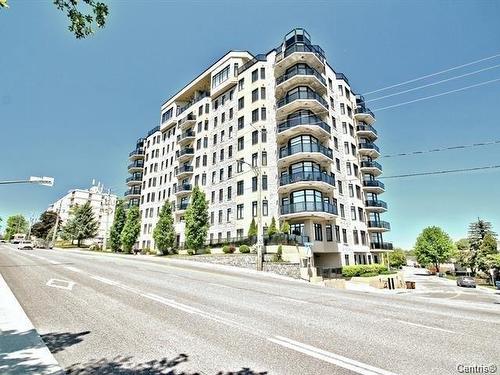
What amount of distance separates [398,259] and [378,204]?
3786 centimetres

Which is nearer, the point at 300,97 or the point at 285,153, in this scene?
the point at 285,153

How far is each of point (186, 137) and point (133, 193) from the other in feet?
76.9

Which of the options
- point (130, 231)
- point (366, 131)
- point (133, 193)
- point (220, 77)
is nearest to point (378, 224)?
point (366, 131)

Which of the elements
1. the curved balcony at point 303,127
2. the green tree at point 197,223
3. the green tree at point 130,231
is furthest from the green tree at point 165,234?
the curved balcony at point 303,127

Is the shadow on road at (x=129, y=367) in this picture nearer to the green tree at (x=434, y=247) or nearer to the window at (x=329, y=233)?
the window at (x=329, y=233)

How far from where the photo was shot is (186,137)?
4959 cm

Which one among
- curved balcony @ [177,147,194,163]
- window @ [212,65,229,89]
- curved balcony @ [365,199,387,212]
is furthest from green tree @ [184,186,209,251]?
curved balcony @ [365,199,387,212]

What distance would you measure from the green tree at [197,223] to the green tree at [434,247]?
6947 cm

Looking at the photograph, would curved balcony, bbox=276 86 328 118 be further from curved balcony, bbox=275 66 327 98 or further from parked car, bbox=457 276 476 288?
A: parked car, bbox=457 276 476 288

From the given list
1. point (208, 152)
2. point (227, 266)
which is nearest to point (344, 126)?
point (208, 152)

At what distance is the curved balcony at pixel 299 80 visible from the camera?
3531 cm

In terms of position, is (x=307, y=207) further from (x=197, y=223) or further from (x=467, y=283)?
(x=467, y=283)

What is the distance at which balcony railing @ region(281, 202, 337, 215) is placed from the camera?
31.1 metres

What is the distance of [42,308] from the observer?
8.49 m
